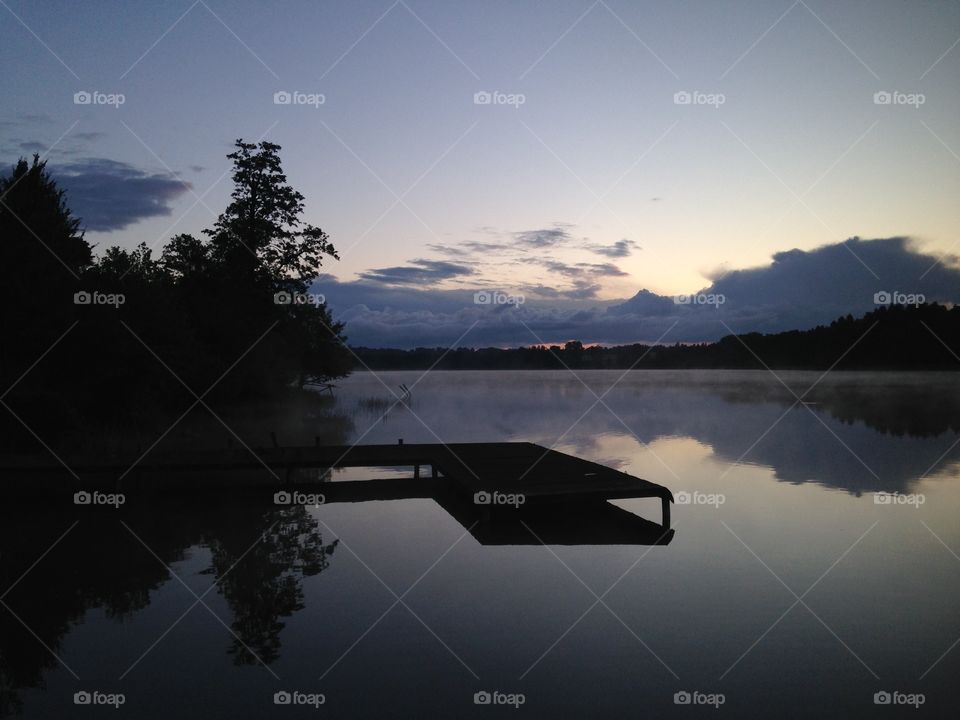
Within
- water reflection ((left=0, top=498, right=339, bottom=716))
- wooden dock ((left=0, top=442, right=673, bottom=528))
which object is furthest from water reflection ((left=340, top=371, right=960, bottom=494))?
water reflection ((left=0, top=498, right=339, bottom=716))

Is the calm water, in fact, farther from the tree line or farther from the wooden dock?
the tree line

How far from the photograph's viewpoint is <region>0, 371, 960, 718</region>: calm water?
703cm

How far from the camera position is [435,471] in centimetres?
2022

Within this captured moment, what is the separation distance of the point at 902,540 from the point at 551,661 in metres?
8.84

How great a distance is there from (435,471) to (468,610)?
1084 cm

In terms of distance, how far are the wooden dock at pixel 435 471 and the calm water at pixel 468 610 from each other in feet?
3.18

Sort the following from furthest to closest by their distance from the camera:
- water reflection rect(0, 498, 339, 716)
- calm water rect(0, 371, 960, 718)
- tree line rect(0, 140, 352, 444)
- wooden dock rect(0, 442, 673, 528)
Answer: tree line rect(0, 140, 352, 444), wooden dock rect(0, 442, 673, 528), water reflection rect(0, 498, 339, 716), calm water rect(0, 371, 960, 718)

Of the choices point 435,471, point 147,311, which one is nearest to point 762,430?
point 435,471

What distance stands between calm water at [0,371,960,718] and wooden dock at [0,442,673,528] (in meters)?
0.97

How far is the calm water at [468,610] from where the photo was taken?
7027mm

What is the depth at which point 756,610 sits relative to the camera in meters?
9.44

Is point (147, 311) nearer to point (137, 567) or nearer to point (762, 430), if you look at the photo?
point (137, 567)

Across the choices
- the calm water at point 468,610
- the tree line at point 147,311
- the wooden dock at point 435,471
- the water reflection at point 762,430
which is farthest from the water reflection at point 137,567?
the water reflection at point 762,430

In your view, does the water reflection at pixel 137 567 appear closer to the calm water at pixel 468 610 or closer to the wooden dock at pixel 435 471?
the calm water at pixel 468 610
